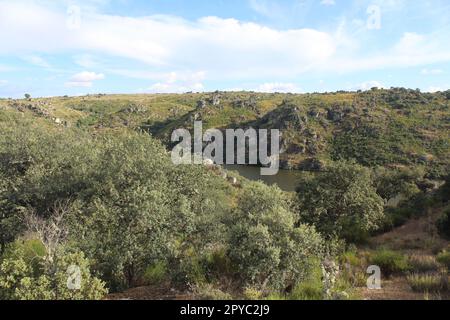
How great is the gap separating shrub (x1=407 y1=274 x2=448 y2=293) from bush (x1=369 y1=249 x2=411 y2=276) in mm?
2009

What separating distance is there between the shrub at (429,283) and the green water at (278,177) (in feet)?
215

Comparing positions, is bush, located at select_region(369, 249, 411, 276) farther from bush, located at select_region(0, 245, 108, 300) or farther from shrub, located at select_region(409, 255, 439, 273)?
bush, located at select_region(0, 245, 108, 300)

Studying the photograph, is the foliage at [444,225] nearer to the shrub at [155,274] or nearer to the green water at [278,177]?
the shrub at [155,274]

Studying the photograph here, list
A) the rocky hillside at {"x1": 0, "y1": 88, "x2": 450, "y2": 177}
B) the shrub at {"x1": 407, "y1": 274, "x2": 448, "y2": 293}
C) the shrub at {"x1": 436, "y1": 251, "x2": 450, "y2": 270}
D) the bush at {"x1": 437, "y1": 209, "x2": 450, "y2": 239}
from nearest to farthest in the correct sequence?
the shrub at {"x1": 407, "y1": 274, "x2": 448, "y2": 293} → the shrub at {"x1": 436, "y1": 251, "x2": 450, "y2": 270} → the bush at {"x1": 437, "y1": 209, "x2": 450, "y2": 239} → the rocky hillside at {"x1": 0, "y1": 88, "x2": 450, "y2": 177}

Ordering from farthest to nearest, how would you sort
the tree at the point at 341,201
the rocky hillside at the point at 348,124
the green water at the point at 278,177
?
the rocky hillside at the point at 348,124 → the green water at the point at 278,177 → the tree at the point at 341,201

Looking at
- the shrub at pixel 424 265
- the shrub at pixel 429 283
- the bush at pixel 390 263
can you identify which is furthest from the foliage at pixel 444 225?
Answer: the shrub at pixel 429 283

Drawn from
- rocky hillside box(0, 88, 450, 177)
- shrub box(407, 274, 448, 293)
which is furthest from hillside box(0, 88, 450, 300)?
rocky hillside box(0, 88, 450, 177)

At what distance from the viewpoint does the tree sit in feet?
92.1

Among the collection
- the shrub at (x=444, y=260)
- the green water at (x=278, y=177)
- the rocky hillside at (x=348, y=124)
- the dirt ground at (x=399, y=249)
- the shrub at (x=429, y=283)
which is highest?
the rocky hillside at (x=348, y=124)

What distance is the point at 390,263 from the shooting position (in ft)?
49.2

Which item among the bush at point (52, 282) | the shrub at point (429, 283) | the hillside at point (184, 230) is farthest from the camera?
the shrub at point (429, 283)

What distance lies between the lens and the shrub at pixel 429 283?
11.7 metres
